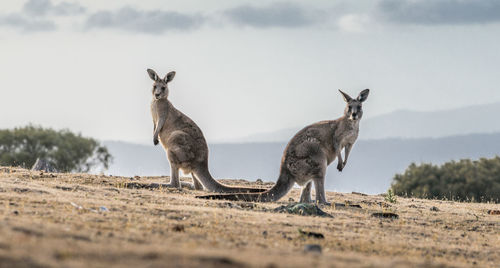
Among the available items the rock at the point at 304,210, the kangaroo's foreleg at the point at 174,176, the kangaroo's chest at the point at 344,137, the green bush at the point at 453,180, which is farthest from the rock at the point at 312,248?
the green bush at the point at 453,180

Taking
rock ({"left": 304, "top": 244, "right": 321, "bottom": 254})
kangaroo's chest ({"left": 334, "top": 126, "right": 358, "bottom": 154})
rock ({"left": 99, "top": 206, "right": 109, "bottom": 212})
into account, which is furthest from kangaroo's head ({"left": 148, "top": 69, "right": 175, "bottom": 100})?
rock ({"left": 304, "top": 244, "right": 321, "bottom": 254})

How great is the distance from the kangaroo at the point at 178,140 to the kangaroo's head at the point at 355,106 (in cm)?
300

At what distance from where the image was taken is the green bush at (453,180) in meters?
41.8

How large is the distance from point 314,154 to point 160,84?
4.61 meters

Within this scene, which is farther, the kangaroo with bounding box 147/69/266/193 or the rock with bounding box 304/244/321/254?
the kangaroo with bounding box 147/69/266/193

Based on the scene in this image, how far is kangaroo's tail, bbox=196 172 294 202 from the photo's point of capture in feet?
45.6

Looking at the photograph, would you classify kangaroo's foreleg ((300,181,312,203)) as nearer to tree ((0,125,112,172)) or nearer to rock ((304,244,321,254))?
rock ((304,244,321,254))

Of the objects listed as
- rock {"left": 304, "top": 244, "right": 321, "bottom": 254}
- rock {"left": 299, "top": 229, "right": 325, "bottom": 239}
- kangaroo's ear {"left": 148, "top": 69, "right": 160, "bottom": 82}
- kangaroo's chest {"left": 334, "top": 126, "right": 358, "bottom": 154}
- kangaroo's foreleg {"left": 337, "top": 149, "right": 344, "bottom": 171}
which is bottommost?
rock {"left": 304, "top": 244, "right": 321, "bottom": 254}

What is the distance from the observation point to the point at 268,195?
1455 centimetres

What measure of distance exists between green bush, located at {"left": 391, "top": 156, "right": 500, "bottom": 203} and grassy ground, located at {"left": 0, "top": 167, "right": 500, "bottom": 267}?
26732 millimetres

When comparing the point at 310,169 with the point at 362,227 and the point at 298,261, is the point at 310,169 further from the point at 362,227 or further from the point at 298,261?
the point at 298,261

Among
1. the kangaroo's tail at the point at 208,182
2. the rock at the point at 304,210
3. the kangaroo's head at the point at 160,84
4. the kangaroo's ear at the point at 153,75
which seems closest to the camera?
the rock at the point at 304,210

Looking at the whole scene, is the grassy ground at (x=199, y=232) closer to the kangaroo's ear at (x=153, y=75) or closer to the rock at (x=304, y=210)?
the rock at (x=304, y=210)

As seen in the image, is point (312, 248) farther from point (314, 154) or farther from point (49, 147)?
point (49, 147)
